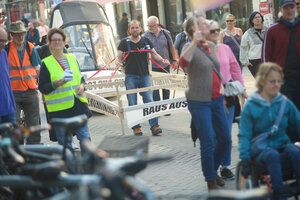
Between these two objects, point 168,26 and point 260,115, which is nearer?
point 260,115

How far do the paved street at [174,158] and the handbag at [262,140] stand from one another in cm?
72

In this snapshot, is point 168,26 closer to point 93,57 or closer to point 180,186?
point 93,57

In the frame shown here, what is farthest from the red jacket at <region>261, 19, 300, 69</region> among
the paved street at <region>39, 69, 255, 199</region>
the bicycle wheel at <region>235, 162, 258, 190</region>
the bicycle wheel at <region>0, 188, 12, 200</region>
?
the bicycle wheel at <region>0, 188, 12, 200</region>

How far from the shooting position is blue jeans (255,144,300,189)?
4857 mm

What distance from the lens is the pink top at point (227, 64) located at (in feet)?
22.1

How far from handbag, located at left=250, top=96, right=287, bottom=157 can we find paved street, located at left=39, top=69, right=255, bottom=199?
0.72m

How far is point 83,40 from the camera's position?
15.9 meters

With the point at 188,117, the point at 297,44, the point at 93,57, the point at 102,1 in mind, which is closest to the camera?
the point at 297,44

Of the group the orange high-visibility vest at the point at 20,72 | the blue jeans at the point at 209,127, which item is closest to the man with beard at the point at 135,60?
the orange high-visibility vest at the point at 20,72

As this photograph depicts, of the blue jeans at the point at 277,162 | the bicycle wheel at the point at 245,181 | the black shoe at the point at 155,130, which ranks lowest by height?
the black shoe at the point at 155,130

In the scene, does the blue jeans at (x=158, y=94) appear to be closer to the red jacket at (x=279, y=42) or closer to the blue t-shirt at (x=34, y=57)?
the blue t-shirt at (x=34, y=57)

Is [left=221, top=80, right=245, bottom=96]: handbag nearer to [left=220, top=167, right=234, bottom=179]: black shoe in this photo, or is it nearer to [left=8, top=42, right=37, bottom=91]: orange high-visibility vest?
[left=220, top=167, right=234, bottom=179]: black shoe

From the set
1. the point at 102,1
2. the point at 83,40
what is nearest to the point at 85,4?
the point at 83,40

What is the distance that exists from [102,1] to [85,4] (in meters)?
2.42
